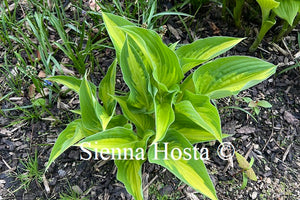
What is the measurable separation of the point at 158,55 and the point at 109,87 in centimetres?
35

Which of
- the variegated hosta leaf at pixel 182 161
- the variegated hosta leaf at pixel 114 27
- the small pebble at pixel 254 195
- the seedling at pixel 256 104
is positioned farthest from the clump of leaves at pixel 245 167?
the variegated hosta leaf at pixel 114 27

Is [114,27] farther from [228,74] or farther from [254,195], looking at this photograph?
[254,195]

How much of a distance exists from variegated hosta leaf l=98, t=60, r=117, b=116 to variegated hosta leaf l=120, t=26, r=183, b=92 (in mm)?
239

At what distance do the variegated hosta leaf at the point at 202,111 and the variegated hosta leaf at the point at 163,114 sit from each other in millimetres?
47

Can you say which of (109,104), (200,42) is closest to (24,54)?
(109,104)

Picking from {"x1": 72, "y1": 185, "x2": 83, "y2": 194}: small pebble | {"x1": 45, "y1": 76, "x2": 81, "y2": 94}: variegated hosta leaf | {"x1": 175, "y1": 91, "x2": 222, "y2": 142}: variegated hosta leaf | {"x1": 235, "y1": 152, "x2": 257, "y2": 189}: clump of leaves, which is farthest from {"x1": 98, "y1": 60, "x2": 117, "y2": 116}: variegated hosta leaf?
{"x1": 235, "y1": 152, "x2": 257, "y2": 189}: clump of leaves

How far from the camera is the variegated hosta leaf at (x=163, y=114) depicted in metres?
1.18

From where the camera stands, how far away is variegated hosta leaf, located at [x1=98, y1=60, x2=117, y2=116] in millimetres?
1490

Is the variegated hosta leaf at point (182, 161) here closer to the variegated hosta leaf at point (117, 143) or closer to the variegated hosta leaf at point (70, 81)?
the variegated hosta leaf at point (117, 143)

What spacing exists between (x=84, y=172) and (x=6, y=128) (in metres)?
0.57

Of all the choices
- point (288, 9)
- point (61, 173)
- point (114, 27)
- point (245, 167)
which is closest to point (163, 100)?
point (114, 27)

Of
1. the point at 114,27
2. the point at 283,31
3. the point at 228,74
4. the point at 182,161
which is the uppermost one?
the point at 114,27

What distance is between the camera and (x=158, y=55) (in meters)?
1.28

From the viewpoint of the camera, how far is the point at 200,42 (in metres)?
1.37
